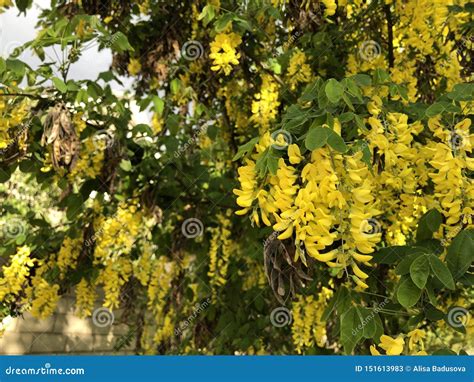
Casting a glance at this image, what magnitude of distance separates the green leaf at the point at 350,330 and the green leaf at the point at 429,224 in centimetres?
45

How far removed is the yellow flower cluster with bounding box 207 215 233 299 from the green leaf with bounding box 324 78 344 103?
6.72 feet

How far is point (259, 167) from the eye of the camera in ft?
4.64

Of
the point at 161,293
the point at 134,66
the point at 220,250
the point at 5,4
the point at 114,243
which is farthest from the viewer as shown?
the point at 161,293

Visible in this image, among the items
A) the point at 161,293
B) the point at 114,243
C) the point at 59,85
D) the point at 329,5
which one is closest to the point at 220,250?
the point at 114,243

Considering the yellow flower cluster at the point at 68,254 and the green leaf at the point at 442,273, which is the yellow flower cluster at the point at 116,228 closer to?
the yellow flower cluster at the point at 68,254

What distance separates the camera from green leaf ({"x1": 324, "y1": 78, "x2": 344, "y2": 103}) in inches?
54.6

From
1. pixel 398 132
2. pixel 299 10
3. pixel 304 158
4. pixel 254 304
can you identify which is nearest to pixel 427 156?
pixel 398 132

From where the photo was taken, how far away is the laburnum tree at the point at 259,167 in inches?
57.1

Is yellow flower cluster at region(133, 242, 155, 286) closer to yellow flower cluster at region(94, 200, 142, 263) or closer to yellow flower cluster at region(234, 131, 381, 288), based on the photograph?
yellow flower cluster at region(94, 200, 142, 263)

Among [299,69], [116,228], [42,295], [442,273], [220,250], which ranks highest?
[299,69]

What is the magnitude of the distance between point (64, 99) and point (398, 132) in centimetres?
174

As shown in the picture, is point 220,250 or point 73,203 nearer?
point 73,203

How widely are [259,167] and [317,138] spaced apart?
0.19 meters

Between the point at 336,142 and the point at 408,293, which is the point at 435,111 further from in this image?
the point at 408,293
